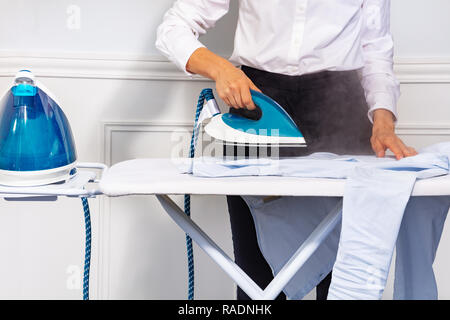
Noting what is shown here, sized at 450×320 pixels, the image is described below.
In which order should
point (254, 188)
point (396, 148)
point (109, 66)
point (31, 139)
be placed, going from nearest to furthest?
point (254, 188) → point (31, 139) → point (396, 148) → point (109, 66)

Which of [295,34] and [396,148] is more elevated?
[295,34]

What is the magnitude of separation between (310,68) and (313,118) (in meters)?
0.12

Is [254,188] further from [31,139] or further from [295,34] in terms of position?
[295,34]

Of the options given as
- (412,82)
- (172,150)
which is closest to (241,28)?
(172,150)

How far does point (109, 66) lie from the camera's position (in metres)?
1.52

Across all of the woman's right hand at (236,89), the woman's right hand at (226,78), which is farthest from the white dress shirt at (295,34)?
the woman's right hand at (236,89)

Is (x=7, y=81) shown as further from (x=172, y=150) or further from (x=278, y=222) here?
(x=278, y=222)

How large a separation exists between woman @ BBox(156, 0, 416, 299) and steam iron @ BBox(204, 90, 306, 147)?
0.84 ft

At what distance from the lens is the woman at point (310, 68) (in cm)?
113

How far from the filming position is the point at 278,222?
1046mm

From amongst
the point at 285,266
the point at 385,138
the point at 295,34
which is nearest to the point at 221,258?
the point at 285,266

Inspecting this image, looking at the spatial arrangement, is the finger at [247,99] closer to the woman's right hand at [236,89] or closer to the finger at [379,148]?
the woman's right hand at [236,89]

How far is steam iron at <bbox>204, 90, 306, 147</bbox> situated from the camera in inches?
34.9

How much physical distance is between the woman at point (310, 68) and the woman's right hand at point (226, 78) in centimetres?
8
